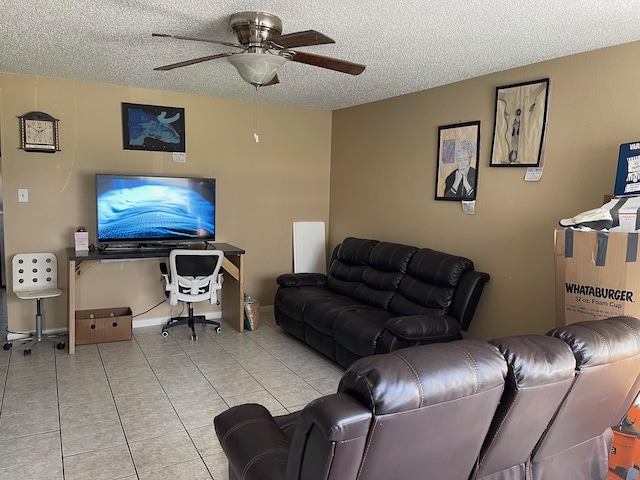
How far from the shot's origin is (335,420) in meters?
1.16

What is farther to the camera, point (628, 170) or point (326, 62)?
point (326, 62)

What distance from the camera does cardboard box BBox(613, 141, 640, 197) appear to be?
2560 mm

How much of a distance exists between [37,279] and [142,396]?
1849 mm

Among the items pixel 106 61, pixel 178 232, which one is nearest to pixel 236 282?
pixel 178 232

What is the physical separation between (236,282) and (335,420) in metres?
3.85

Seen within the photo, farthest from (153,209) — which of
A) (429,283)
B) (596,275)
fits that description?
(596,275)

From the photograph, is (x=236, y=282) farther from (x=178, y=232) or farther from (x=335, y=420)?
(x=335, y=420)

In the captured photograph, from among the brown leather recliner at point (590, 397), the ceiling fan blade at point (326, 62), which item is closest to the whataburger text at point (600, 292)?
the brown leather recliner at point (590, 397)

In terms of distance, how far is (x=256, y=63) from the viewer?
262 cm

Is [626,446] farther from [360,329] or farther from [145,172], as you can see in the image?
[145,172]

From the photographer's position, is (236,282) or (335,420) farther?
(236,282)

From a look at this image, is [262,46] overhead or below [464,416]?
overhead

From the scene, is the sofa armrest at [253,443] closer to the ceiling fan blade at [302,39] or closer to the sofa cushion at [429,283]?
the ceiling fan blade at [302,39]

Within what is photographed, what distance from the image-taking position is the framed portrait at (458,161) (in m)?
3.84
